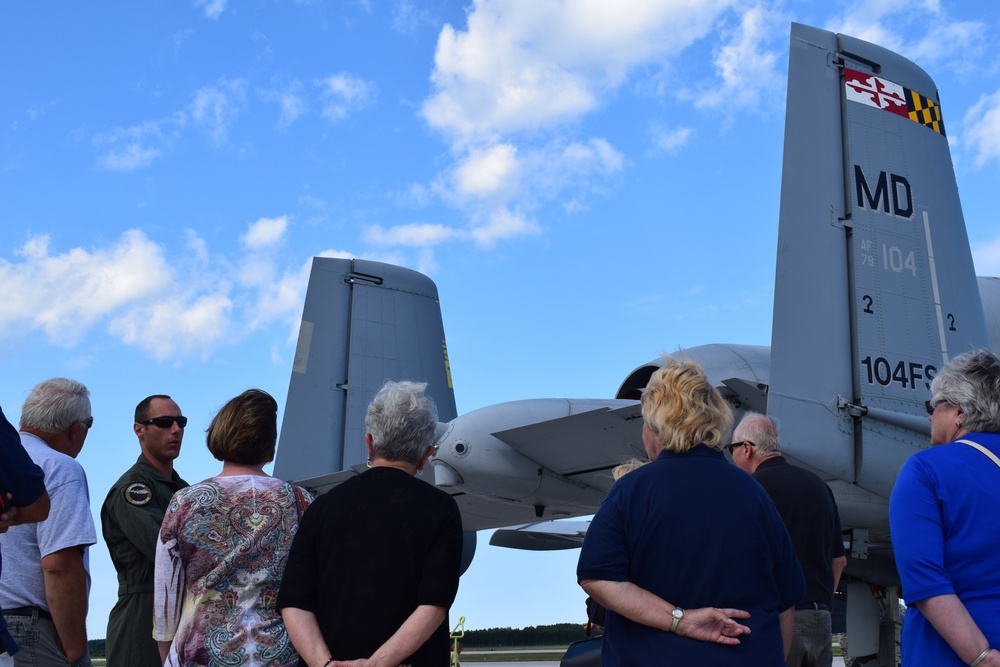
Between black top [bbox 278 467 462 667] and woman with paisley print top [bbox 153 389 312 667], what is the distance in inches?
8.8

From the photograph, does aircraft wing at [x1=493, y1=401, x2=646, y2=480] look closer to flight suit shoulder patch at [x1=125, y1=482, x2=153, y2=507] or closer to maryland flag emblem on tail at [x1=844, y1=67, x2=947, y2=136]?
maryland flag emblem on tail at [x1=844, y1=67, x2=947, y2=136]

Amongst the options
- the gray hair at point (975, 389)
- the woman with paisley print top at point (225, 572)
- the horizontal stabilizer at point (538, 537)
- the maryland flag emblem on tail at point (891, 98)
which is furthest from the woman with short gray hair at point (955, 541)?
the horizontal stabilizer at point (538, 537)

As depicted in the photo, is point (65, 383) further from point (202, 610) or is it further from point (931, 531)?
point (931, 531)

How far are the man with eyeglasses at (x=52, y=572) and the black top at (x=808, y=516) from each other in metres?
3.04

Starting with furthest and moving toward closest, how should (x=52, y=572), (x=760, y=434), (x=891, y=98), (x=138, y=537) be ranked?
1. (x=891, y=98)
2. (x=760, y=434)
3. (x=138, y=537)
4. (x=52, y=572)

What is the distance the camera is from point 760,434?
15.3 feet

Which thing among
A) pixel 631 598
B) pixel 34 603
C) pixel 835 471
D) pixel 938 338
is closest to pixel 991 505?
pixel 631 598

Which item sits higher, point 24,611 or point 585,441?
point 585,441

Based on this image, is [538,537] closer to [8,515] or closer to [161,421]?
[161,421]

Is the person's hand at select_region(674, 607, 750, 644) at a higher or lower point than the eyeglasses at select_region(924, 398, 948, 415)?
lower

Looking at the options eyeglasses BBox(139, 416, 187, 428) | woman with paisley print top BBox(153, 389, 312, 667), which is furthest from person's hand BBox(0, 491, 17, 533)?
eyeglasses BBox(139, 416, 187, 428)

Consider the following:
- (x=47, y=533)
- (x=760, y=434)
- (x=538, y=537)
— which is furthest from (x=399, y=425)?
(x=538, y=537)

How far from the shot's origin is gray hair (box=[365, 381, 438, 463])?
3160 mm

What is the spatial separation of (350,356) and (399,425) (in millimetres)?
12168
